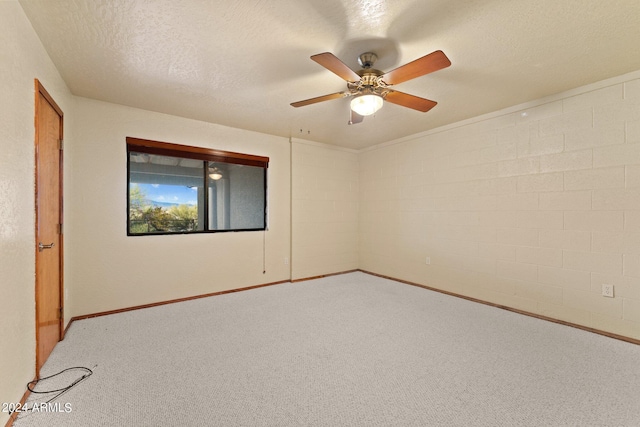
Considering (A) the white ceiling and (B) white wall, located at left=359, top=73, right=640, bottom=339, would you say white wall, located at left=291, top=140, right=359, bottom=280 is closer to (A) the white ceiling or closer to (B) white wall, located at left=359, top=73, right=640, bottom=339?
(B) white wall, located at left=359, top=73, right=640, bottom=339

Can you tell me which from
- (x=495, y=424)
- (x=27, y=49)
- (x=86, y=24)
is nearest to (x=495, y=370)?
(x=495, y=424)

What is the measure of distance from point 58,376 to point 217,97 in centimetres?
280

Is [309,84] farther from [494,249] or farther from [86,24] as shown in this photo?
[494,249]

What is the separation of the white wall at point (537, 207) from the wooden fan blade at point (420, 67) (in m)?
2.13

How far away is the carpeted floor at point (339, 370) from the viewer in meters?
1.63

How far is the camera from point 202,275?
3.94 metres

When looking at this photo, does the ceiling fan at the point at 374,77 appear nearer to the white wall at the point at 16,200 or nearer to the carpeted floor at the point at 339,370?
the white wall at the point at 16,200

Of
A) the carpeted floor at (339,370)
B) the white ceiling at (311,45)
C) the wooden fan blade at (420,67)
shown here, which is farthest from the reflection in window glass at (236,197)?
the wooden fan blade at (420,67)

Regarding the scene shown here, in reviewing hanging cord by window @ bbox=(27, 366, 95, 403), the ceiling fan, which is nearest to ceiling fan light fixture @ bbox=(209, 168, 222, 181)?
the ceiling fan

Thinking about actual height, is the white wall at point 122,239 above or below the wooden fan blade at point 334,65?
below

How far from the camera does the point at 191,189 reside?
398 cm

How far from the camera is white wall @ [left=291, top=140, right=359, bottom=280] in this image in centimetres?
487

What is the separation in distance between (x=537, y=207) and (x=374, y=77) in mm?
2501

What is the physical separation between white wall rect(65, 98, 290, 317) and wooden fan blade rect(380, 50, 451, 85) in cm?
276
